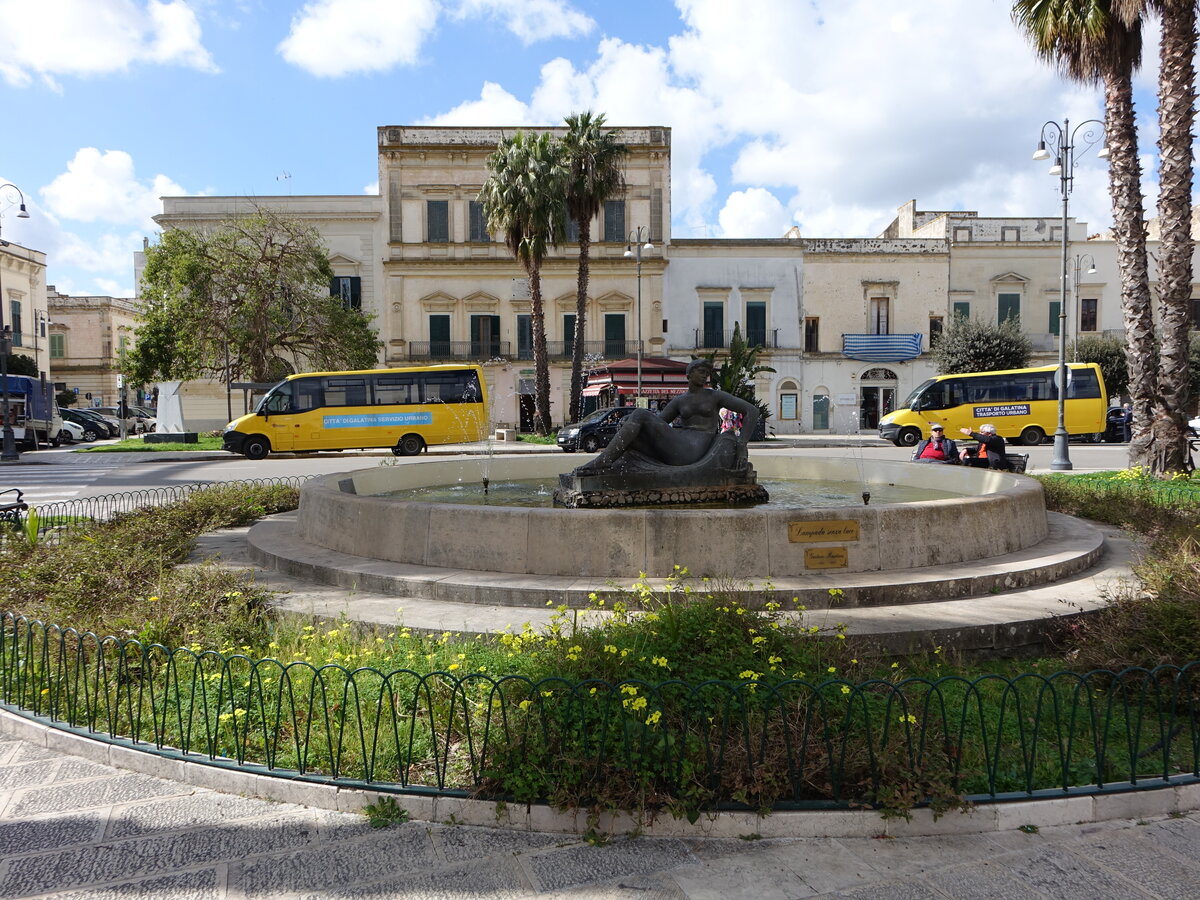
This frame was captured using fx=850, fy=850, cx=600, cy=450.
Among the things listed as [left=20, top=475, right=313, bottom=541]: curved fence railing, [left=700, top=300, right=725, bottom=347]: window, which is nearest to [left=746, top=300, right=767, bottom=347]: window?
[left=700, top=300, right=725, bottom=347]: window

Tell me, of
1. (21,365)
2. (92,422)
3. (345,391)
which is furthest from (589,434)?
(21,365)

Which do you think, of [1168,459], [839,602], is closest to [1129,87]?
[1168,459]

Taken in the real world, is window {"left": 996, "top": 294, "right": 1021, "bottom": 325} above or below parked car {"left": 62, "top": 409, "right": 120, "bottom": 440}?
above

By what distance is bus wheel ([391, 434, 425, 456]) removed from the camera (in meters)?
26.3

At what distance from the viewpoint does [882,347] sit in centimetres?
3969

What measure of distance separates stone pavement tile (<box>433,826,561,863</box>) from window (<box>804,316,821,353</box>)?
3811 cm

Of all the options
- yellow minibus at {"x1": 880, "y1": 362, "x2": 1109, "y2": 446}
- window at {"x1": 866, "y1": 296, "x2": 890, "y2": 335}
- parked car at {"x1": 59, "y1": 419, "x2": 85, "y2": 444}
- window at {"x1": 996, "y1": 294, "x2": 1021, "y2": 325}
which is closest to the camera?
yellow minibus at {"x1": 880, "y1": 362, "x2": 1109, "y2": 446}

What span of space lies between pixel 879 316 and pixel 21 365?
42487 mm

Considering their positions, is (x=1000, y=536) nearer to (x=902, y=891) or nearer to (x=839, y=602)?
(x=839, y=602)

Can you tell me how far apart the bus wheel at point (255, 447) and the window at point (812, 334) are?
2499 cm

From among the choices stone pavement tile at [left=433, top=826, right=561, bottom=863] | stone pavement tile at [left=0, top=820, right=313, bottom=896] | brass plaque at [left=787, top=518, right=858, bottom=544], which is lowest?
stone pavement tile at [left=433, top=826, right=561, bottom=863]

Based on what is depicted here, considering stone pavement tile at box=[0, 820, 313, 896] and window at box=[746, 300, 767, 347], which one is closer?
stone pavement tile at box=[0, 820, 313, 896]

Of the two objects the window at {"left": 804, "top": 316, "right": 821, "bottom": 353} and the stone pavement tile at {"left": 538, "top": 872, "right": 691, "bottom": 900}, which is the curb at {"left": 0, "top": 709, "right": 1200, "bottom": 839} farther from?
the window at {"left": 804, "top": 316, "right": 821, "bottom": 353}

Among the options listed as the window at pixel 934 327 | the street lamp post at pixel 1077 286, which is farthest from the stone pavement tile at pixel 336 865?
the street lamp post at pixel 1077 286
